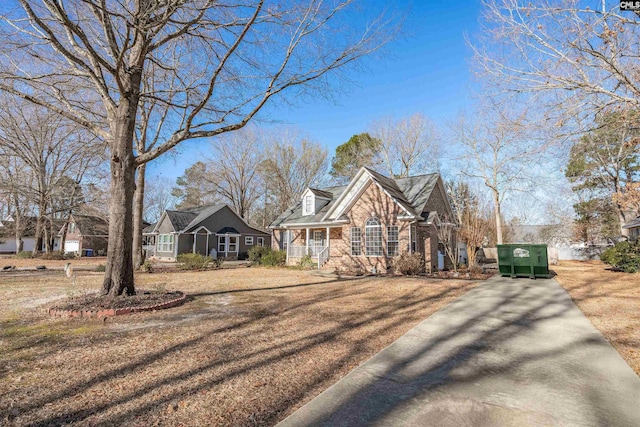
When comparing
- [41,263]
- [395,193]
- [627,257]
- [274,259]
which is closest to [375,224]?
[395,193]

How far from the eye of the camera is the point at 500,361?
4.35 metres

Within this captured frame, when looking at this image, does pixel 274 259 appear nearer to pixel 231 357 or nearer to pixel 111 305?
pixel 111 305

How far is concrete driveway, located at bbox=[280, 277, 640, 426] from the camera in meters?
2.87

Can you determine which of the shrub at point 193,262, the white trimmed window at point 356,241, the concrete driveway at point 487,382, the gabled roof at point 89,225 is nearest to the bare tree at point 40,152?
the gabled roof at point 89,225

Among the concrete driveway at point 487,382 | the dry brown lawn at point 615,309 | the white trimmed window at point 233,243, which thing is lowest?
Result: the dry brown lawn at point 615,309

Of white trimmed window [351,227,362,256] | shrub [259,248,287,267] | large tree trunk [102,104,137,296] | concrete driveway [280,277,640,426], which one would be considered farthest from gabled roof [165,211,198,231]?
concrete driveway [280,277,640,426]

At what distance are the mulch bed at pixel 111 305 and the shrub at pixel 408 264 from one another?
1065 cm

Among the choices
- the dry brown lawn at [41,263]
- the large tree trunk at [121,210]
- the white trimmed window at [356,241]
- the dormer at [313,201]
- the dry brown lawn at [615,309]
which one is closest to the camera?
the dry brown lawn at [615,309]

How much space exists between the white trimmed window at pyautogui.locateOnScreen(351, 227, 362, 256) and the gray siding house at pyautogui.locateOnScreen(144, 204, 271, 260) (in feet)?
58.9

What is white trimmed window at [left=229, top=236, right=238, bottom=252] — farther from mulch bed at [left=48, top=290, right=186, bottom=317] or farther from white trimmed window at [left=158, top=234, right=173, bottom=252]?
→ mulch bed at [left=48, top=290, right=186, bottom=317]

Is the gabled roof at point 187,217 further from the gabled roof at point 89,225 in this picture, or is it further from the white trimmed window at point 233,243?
the gabled roof at point 89,225

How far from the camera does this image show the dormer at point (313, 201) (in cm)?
2267

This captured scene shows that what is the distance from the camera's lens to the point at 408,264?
15.4m

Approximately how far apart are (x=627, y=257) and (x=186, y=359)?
20.6 meters
